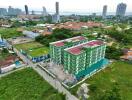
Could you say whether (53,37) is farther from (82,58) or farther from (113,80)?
(113,80)

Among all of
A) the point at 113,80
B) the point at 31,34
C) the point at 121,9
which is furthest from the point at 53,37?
the point at 121,9

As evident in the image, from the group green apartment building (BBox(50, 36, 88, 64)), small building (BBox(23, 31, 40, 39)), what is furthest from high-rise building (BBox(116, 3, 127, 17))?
green apartment building (BBox(50, 36, 88, 64))

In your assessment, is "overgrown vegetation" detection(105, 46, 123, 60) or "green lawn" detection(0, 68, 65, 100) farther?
"overgrown vegetation" detection(105, 46, 123, 60)

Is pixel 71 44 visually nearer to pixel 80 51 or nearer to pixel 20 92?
pixel 80 51

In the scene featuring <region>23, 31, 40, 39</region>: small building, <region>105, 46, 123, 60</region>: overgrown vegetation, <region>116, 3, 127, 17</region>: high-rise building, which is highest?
<region>116, 3, 127, 17</region>: high-rise building

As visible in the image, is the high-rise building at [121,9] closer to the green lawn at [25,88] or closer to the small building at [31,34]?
the small building at [31,34]

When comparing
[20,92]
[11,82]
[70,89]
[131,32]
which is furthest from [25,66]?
[131,32]

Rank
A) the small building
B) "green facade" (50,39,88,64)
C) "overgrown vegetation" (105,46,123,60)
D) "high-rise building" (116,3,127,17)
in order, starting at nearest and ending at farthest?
"green facade" (50,39,88,64)
"overgrown vegetation" (105,46,123,60)
the small building
"high-rise building" (116,3,127,17)

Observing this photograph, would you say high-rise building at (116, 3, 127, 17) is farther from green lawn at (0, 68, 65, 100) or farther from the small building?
green lawn at (0, 68, 65, 100)
